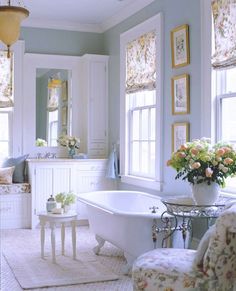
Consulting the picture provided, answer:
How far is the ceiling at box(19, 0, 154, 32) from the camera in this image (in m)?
6.43

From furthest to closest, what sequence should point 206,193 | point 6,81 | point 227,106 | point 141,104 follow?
1. point 6,81
2. point 141,104
3. point 227,106
4. point 206,193

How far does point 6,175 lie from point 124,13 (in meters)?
2.75

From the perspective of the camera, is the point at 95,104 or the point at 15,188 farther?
the point at 95,104

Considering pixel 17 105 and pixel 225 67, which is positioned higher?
pixel 225 67

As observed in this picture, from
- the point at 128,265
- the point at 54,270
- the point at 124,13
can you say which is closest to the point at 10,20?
the point at 54,270

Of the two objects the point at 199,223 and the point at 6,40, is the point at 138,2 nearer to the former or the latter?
the point at 6,40

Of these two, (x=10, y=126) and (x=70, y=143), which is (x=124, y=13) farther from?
(x=10, y=126)

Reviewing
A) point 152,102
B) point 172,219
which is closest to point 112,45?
point 152,102

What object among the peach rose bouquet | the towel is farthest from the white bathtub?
the towel

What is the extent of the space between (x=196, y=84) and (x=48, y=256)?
236 cm

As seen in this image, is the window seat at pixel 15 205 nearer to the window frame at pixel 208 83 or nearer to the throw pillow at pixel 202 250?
the window frame at pixel 208 83

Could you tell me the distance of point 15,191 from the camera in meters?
6.70

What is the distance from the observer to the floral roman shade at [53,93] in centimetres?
746

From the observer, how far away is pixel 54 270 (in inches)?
182
